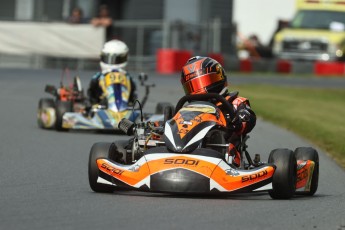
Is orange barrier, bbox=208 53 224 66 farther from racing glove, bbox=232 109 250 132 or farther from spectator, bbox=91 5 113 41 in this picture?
racing glove, bbox=232 109 250 132

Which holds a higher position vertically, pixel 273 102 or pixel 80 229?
pixel 80 229

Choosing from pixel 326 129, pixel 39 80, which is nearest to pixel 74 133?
pixel 326 129

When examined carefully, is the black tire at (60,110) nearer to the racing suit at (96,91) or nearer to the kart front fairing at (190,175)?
the racing suit at (96,91)

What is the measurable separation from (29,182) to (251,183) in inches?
84.1

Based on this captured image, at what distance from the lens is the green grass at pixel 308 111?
15.2 meters

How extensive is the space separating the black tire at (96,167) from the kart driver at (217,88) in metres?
0.98

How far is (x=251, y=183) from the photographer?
866 centimetres

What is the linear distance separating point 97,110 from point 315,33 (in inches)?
857

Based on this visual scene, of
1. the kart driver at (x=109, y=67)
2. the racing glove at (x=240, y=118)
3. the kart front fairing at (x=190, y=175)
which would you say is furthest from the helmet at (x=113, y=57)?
the kart front fairing at (x=190, y=175)

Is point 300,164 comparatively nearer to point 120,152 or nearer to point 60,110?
point 120,152

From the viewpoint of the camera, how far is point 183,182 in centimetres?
852

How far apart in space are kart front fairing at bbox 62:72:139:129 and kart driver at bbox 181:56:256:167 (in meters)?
5.55

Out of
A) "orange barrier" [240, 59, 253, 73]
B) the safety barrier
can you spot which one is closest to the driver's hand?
"orange barrier" [240, 59, 253, 73]

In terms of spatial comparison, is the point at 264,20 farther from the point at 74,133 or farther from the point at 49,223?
the point at 49,223
